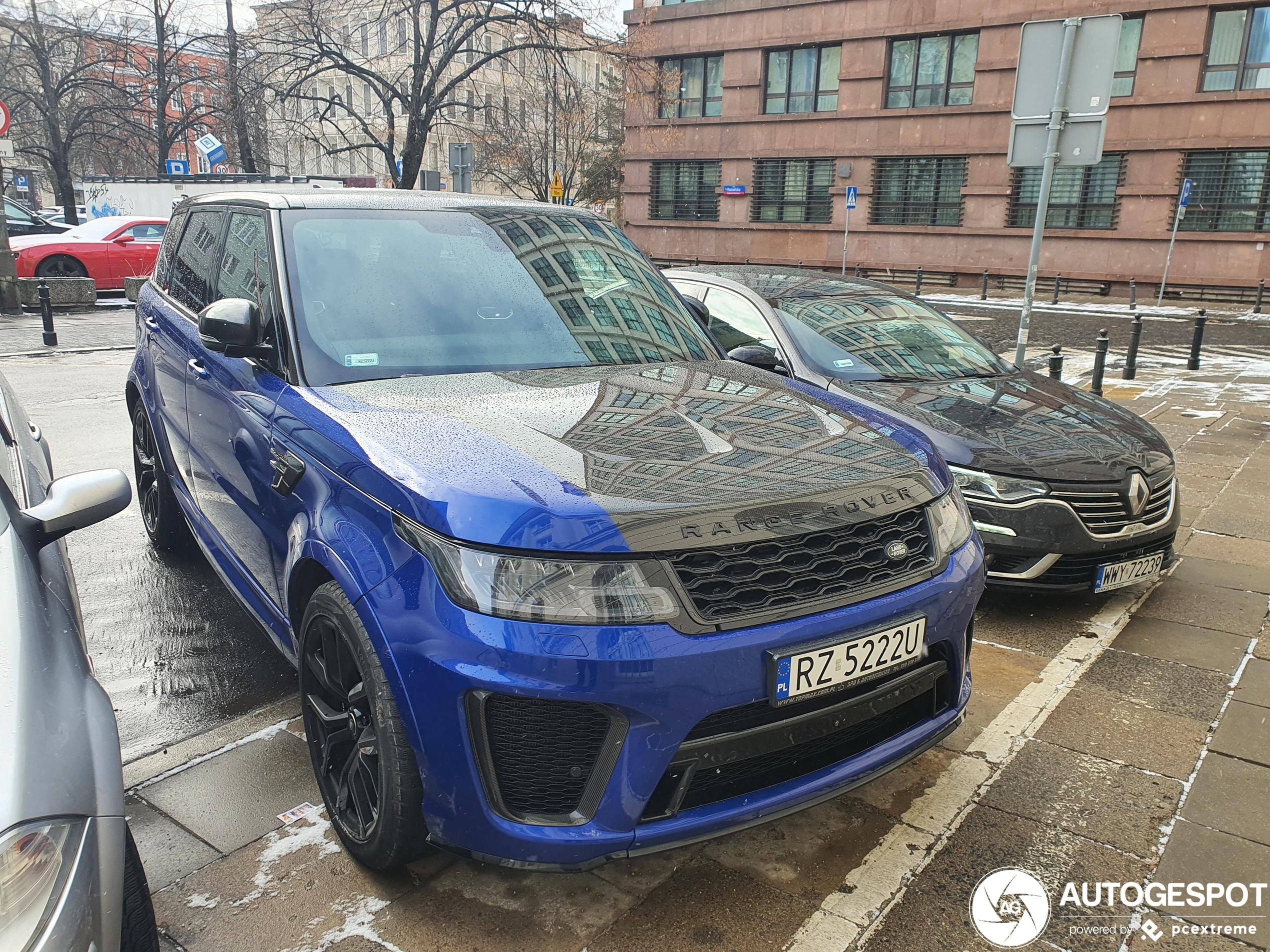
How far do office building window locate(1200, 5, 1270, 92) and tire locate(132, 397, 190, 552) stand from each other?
31200 mm

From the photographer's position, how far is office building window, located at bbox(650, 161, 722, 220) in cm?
3697

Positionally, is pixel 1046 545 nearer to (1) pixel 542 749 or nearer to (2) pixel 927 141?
(1) pixel 542 749

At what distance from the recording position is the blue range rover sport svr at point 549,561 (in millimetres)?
2125

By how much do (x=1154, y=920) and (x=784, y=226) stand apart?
3455 cm

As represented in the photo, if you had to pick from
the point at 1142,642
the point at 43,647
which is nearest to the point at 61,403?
the point at 43,647

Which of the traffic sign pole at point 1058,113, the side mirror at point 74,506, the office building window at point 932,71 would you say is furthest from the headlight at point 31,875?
the office building window at point 932,71

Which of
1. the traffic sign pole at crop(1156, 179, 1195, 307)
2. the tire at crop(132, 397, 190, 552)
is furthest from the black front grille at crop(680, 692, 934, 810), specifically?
the traffic sign pole at crop(1156, 179, 1195, 307)

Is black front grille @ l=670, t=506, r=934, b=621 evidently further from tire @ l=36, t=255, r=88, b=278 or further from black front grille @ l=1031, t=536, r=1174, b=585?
tire @ l=36, t=255, r=88, b=278

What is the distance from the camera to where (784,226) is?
35.2 m

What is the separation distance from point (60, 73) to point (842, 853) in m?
41.7

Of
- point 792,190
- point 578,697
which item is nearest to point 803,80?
point 792,190

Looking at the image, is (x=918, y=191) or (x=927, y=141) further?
(x=918, y=191)

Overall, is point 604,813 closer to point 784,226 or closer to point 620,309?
point 620,309

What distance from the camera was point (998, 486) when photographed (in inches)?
174
